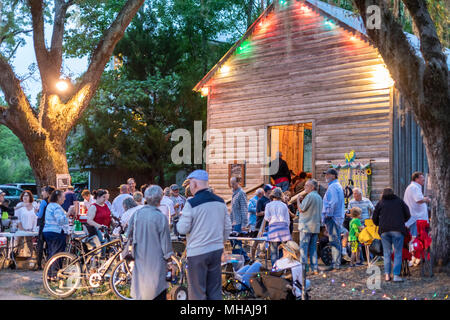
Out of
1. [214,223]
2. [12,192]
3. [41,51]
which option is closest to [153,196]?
[214,223]

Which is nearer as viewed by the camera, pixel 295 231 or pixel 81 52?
pixel 295 231

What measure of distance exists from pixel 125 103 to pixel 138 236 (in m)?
22.2

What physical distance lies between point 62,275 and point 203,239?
3813 mm

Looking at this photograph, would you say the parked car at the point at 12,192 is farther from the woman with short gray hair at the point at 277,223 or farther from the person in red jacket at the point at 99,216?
the woman with short gray hair at the point at 277,223

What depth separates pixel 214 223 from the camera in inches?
274

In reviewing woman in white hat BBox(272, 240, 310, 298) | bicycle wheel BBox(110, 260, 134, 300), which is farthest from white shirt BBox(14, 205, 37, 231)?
woman in white hat BBox(272, 240, 310, 298)

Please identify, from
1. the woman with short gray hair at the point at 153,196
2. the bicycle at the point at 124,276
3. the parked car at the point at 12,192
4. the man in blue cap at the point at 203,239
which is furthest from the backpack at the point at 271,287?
the parked car at the point at 12,192

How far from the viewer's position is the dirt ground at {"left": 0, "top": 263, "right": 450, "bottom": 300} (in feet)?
31.9

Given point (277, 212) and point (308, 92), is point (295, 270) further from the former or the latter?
point (308, 92)

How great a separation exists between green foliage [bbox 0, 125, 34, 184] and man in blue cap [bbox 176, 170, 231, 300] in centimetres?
5527

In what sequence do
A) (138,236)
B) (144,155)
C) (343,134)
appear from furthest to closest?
(144,155)
(343,134)
(138,236)

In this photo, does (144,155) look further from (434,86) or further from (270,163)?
(434,86)

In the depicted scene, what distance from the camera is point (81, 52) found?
32938mm
